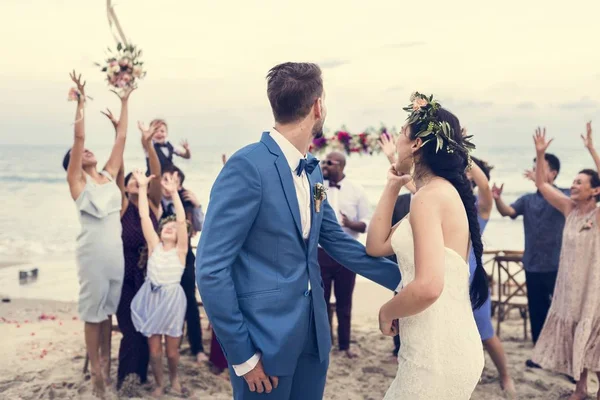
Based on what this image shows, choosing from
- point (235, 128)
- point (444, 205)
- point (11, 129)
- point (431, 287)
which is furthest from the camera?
point (11, 129)

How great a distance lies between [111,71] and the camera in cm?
544

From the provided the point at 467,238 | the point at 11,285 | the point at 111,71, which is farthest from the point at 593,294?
the point at 11,285

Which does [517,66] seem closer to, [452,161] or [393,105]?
[393,105]

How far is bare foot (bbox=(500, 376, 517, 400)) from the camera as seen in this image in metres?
5.44

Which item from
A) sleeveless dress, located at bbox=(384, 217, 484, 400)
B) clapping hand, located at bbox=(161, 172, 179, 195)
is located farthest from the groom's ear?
clapping hand, located at bbox=(161, 172, 179, 195)

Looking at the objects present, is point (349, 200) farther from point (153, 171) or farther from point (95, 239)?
point (95, 239)

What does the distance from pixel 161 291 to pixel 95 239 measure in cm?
71

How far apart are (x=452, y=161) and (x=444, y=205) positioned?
28 centimetres

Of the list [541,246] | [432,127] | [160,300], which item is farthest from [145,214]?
[541,246]

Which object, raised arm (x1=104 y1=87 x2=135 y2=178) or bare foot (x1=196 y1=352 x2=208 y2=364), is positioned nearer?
raised arm (x1=104 y1=87 x2=135 y2=178)

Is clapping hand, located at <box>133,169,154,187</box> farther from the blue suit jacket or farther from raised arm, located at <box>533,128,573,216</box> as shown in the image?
raised arm, located at <box>533,128,573,216</box>

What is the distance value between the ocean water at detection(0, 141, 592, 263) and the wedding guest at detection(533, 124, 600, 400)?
11.5 m

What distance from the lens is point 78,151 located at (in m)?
4.91

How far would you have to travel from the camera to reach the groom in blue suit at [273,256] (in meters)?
2.41
